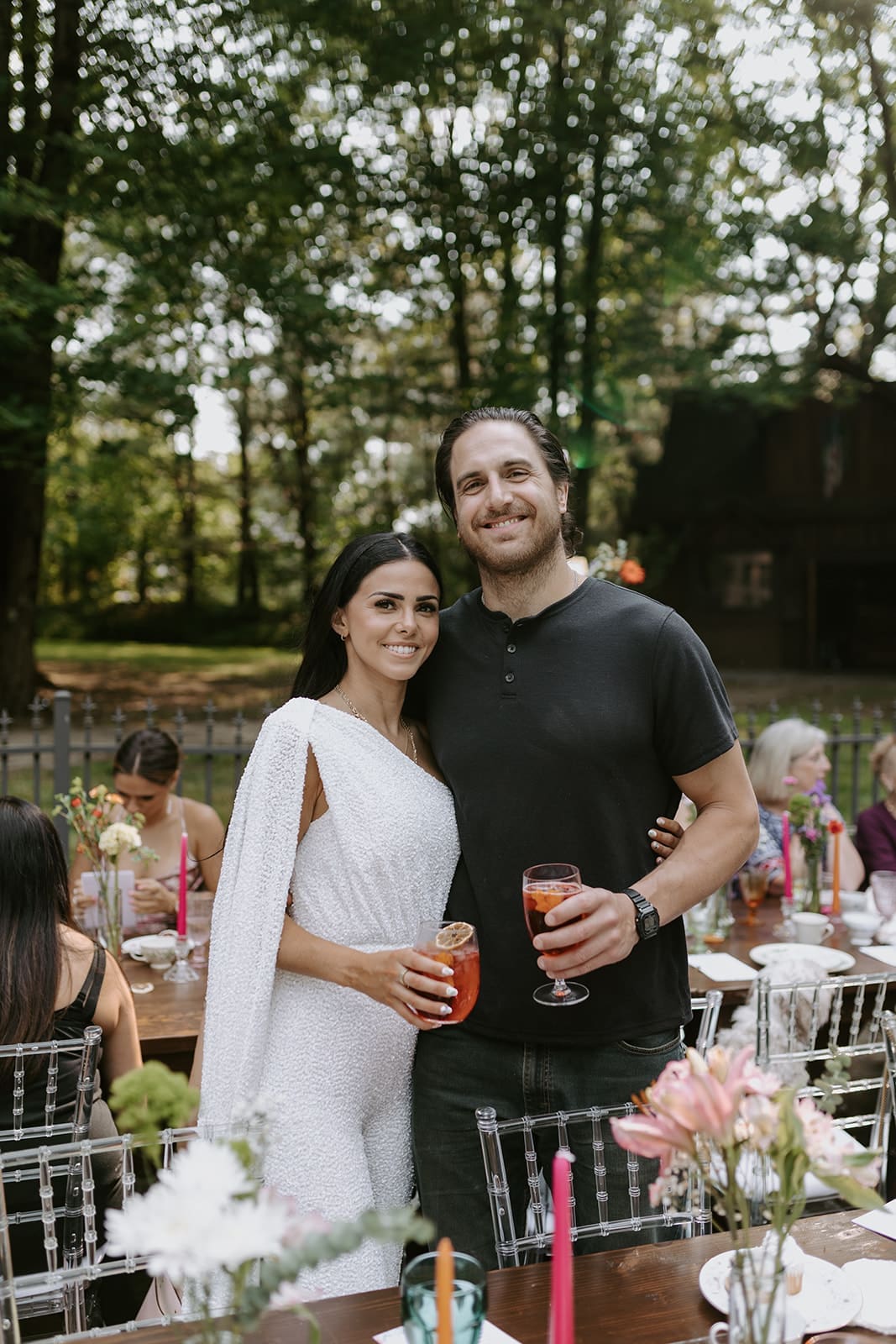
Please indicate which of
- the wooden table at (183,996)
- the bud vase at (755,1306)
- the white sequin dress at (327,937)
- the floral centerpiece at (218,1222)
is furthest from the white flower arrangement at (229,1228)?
the wooden table at (183,996)

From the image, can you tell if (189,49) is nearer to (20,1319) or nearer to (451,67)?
(451,67)

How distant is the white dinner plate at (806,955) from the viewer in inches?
149

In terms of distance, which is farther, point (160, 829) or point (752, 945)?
point (160, 829)

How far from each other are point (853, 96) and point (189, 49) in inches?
305

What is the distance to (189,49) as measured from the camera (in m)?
11.8

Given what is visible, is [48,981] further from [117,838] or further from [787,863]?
[787,863]

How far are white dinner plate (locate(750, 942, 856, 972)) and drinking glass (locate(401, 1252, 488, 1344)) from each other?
2717 mm

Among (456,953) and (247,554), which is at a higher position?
(247,554)

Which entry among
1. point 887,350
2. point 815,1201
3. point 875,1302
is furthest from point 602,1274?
point 887,350

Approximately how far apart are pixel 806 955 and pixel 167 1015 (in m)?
2.10

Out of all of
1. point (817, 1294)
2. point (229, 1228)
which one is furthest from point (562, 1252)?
point (817, 1294)

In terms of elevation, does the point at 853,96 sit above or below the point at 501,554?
above

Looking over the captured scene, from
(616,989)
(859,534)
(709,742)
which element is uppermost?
(859,534)

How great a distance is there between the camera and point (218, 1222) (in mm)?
978
